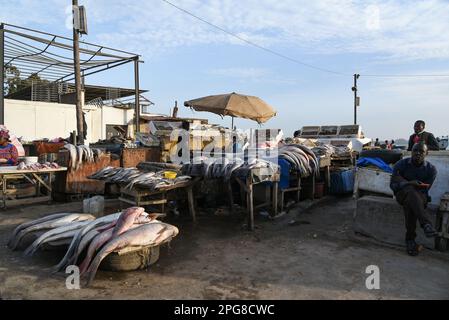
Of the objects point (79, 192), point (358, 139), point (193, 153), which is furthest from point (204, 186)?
point (358, 139)

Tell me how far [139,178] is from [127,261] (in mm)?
2075

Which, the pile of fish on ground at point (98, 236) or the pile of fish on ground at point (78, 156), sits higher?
the pile of fish on ground at point (78, 156)

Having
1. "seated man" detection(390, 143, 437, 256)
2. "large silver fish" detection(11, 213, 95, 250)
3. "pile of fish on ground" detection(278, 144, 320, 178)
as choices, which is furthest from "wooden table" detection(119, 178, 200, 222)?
"seated man" detection(390, 143, 437, 256)

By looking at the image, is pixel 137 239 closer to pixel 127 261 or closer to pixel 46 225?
pixel 127 261

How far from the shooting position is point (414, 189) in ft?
17.1

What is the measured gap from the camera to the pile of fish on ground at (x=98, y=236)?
4.11 metres

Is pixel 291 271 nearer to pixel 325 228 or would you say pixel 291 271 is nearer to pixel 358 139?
Answer: pixel 325 228

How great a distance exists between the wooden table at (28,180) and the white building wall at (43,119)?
9458 millimetres

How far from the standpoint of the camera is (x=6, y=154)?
848 cm

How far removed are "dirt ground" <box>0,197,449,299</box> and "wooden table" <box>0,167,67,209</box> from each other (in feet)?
4.73

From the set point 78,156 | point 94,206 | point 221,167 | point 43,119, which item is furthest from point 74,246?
point 43,119

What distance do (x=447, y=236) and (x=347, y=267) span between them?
1.75 metres

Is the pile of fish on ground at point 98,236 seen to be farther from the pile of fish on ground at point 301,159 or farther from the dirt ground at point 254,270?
the pile of fish on ground at point 301,159

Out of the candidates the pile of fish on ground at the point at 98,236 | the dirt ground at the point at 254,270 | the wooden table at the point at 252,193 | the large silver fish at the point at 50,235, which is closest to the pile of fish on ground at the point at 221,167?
the wooden table at the point at 252,193
